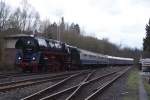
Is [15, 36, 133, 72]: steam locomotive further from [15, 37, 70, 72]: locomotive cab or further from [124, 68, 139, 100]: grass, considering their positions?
[124, 68, 139, 100]: grass

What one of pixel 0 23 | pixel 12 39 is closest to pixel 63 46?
pixel 12 39

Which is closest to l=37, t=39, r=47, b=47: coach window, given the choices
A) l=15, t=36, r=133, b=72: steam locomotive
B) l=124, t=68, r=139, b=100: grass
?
l=15, t=36, r=133, b=72: steam locomotive

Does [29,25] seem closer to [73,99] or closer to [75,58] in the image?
[75,58]

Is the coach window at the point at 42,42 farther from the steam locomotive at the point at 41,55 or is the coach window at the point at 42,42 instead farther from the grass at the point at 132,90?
the grass at the point at 132,90

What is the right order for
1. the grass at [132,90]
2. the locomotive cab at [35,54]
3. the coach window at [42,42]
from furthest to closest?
1. the coach window at [42,42]
2. the locomotive cab at [35,54]
3. the grass at [132,90]

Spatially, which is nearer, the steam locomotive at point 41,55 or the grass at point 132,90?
the grass at point 132,90

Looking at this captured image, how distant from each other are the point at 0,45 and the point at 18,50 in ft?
23.0

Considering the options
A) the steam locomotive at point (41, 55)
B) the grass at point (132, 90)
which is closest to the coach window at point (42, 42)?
the steam locomotive at point (41, 55)

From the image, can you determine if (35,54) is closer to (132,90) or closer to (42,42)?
(42,42)

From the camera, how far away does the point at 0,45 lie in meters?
40.6

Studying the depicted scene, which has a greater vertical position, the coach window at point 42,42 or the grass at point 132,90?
the coach window at point 42,42

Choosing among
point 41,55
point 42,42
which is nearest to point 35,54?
point 41,55

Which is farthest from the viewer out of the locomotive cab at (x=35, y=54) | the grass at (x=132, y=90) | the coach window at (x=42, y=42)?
the coach window at (x=42, y=42)

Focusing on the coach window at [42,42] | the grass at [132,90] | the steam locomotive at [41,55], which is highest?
the coach window at [42,42]
